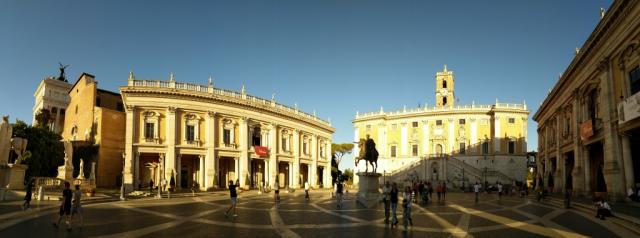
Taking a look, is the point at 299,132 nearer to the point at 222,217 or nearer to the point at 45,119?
the point at 45,119

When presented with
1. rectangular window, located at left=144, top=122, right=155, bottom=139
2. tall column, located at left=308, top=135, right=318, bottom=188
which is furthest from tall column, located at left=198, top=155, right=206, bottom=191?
tall column, located at left=308, top=135, right=318, bottom=188

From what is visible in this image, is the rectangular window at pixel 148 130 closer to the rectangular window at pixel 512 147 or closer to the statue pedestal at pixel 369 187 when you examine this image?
the statue pedestal at pixel 369 187

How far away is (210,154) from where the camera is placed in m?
44.1

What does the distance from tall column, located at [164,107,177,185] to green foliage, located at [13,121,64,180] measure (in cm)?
1294

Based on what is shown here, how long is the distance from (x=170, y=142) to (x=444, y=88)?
209 ft

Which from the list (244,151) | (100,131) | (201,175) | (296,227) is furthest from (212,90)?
(296,227)

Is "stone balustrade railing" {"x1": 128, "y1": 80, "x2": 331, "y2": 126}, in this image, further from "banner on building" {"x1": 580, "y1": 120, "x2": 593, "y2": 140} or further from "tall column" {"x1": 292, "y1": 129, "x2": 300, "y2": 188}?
"banner on building" {"x1": 580, "y1": 120, "x2": 593, "y2": 140}

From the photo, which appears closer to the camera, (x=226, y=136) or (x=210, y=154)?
(x=210, y=154)

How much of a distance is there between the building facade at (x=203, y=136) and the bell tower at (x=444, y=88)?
139 feet

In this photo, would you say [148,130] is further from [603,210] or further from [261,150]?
[603,210]

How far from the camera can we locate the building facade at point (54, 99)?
64.9 metres

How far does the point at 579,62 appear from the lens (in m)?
30.4

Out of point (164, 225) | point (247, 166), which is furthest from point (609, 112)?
point (247, 166)

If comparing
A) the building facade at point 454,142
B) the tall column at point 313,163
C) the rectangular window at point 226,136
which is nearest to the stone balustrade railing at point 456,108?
the building facade at point 454,142
